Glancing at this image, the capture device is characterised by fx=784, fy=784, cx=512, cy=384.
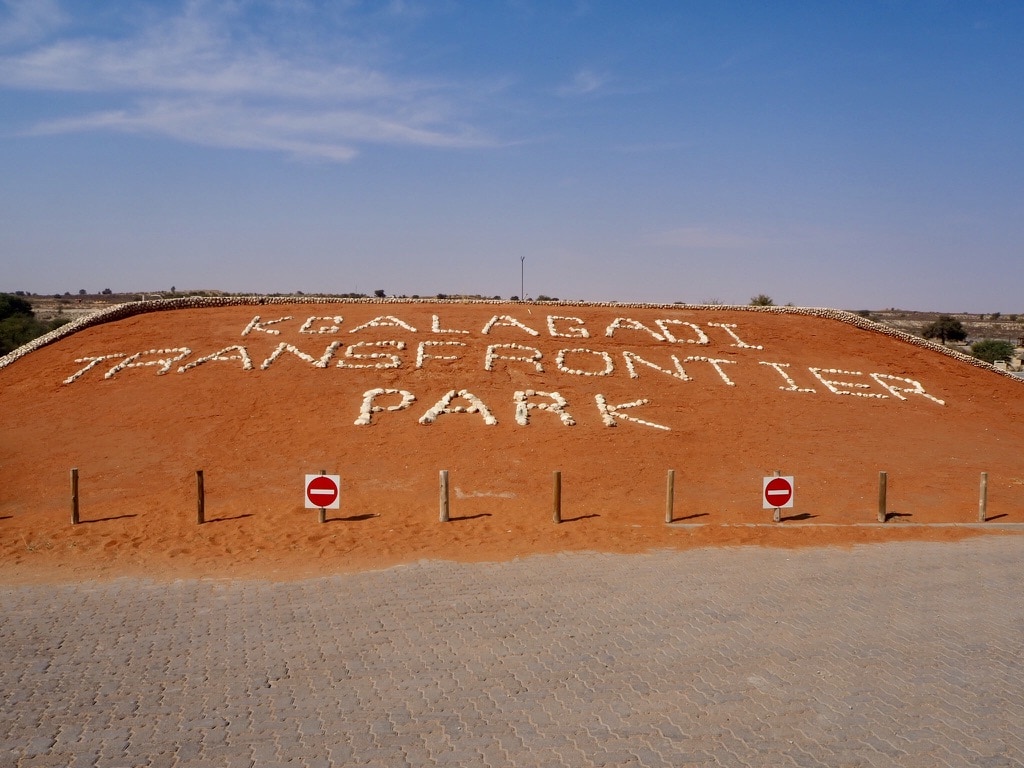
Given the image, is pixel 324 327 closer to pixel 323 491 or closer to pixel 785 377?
pixel 323 491

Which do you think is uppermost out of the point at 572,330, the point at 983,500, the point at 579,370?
the point at 572,330

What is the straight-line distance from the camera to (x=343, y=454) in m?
20.6

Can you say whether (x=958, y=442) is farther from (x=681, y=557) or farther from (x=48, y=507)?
(x=48, y=507)

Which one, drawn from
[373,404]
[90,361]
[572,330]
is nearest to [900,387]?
[572,330]

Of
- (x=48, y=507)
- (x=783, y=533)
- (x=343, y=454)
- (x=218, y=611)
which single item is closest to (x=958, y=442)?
(x=783, y=533)

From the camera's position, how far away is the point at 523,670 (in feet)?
26.4

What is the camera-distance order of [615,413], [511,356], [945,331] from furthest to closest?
[945,331] → [511,356] → [615,413]

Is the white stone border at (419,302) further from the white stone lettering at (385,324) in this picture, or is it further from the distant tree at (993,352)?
the distant tree at (993,352)

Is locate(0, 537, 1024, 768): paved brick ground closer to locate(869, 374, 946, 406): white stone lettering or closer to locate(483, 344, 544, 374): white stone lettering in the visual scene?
locate(483, 344, 544, 374): white stone lettering

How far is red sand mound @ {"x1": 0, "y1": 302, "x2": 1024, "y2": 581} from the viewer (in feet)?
48.2

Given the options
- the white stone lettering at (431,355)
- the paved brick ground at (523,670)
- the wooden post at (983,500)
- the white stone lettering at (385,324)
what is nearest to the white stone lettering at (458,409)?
the white stone lettering at (431,355)

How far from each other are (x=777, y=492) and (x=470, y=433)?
9330 millimetres

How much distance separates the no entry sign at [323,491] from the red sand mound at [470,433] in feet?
1.83

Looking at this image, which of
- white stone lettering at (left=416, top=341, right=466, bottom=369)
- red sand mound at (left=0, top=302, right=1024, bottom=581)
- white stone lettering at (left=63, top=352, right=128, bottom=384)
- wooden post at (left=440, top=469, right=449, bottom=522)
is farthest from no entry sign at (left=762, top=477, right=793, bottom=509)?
white stone lettering at (left=63, top=352, right=128, bottom=384)
